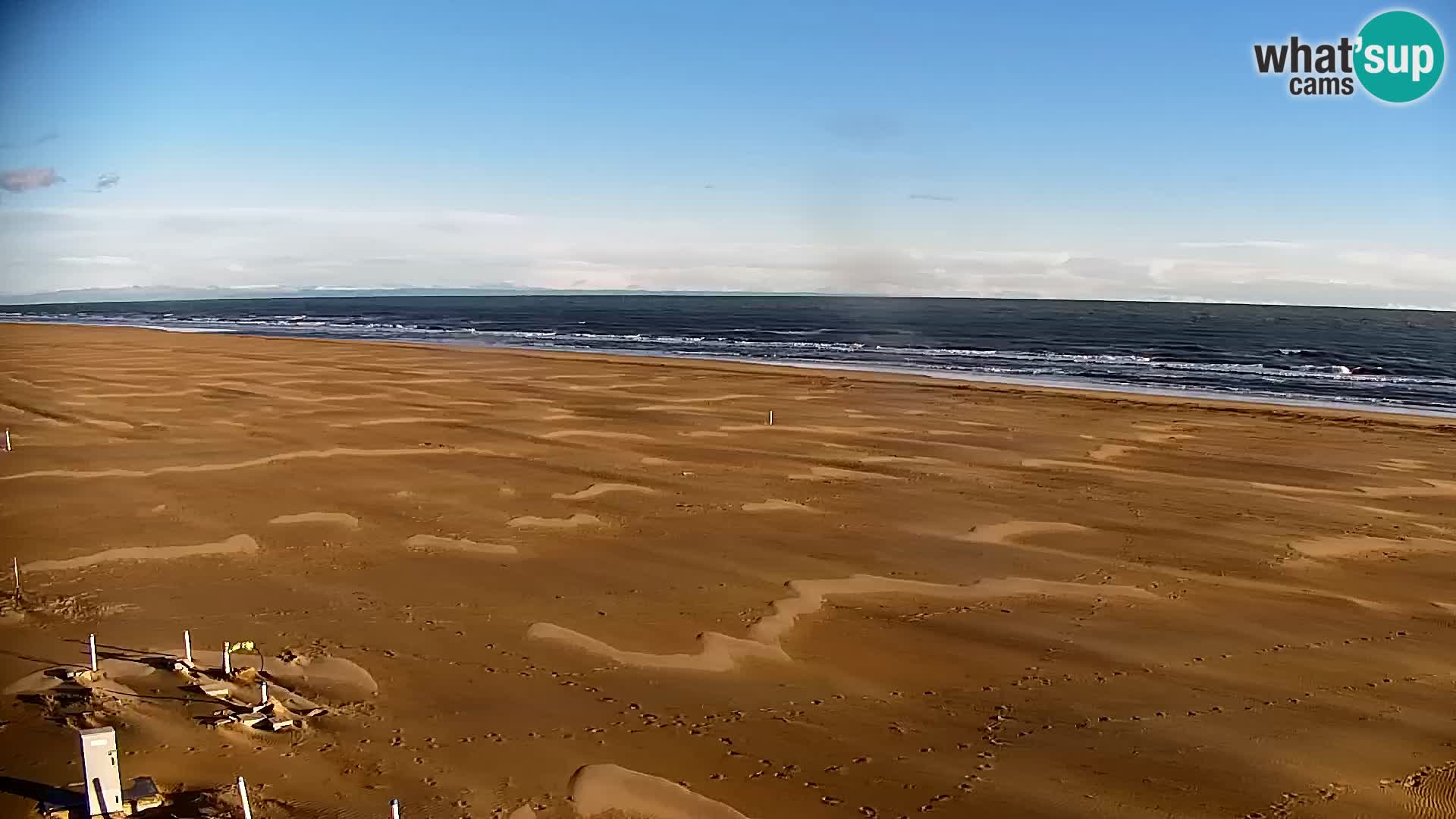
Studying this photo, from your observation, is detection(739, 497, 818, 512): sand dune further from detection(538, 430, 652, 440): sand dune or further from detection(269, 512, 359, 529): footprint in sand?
detection(538, 430, 652, 440): sand dune

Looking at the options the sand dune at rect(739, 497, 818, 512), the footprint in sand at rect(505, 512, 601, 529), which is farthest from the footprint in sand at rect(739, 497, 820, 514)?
the footprint in sand at rect(505, 512, 601, 529)

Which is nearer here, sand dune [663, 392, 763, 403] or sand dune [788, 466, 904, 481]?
sand dune [788, 466, 904, 481]

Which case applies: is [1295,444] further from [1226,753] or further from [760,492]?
[1226,753]

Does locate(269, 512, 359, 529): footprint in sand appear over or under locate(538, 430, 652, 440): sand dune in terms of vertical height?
under

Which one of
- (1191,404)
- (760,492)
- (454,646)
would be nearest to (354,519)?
(454,646)

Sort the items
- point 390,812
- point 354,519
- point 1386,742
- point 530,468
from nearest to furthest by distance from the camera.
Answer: point 390,812 < point 1386,742 < point 354,519 < point 530,468

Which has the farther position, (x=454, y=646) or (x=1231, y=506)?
(x=1231, y=506)
